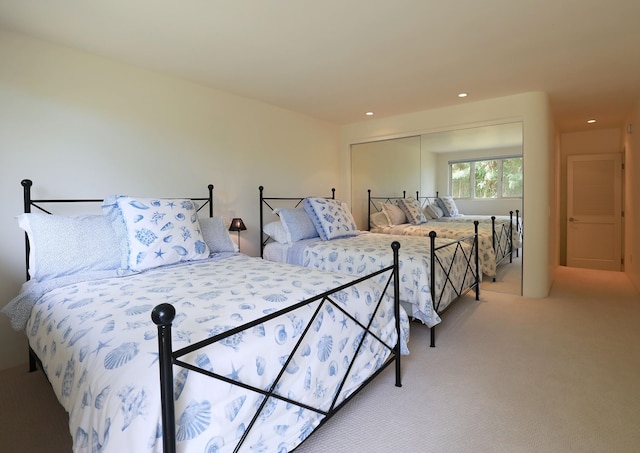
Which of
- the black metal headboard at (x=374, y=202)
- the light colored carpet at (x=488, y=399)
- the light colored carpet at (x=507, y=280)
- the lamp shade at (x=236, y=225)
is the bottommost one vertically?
the light colored carpet at (x=488, y=399)

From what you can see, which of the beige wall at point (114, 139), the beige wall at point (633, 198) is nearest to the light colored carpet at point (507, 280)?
the beige wall at point (633, 198)

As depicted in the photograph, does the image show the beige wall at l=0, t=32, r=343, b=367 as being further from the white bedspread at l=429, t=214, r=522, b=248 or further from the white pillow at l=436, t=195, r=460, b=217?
the white bedspread at l=429, t=214, r=522, b=248

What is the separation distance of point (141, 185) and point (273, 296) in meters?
1.97

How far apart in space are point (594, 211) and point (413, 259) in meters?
4.50

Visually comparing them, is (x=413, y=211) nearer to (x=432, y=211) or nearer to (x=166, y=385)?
(x=432, y=211)

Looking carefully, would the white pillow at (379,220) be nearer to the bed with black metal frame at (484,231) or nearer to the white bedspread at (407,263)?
the bed with black metal frame at (484,231)

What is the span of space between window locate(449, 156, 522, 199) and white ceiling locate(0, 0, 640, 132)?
2.76ft

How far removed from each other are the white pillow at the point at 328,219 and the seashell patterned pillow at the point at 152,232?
4.81 feet

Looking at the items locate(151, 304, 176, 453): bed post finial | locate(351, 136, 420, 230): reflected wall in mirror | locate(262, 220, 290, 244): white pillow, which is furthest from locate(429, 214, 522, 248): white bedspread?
→ locate(151, 304, 176, 453): bed post finial

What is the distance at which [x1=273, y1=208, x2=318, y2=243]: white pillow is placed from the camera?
361cm

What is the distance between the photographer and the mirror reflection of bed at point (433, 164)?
3979mm

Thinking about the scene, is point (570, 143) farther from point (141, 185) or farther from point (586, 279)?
point (141, 185)

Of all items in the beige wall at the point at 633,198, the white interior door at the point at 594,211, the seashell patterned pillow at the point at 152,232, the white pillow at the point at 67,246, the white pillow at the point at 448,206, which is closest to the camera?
the white pillow at the point at 67,246

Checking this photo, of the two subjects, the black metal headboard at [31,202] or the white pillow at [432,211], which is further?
the white pillow at [432,211]
